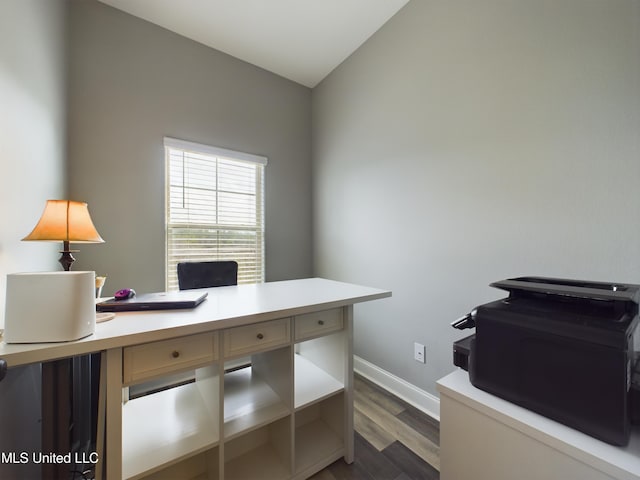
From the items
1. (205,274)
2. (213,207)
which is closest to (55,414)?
(205,274)

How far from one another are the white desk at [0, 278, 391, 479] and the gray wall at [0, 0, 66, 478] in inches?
13.7

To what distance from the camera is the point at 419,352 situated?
181 cm

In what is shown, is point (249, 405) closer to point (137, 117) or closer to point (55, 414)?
point (55, 414)

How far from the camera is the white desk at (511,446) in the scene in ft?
2.06

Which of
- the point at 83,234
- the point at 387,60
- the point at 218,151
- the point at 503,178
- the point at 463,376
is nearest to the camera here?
the point at 463,376

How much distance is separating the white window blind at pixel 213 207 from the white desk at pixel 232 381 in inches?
39.9

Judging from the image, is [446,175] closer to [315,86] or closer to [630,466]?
[630,466]

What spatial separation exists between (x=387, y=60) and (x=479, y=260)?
1732 mm

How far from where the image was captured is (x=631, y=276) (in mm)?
1038

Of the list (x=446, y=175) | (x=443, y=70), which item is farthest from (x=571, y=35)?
(x=446, y=175)

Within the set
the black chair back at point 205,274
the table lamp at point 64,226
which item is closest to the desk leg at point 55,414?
the table lamp at point 64,226

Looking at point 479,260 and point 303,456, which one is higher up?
point 479,260

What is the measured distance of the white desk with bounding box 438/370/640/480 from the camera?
2.06 feet

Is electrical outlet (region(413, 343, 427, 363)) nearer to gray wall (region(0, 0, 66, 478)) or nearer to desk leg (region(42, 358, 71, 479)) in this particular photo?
desk leg (region(42, 358, 71, 479))
